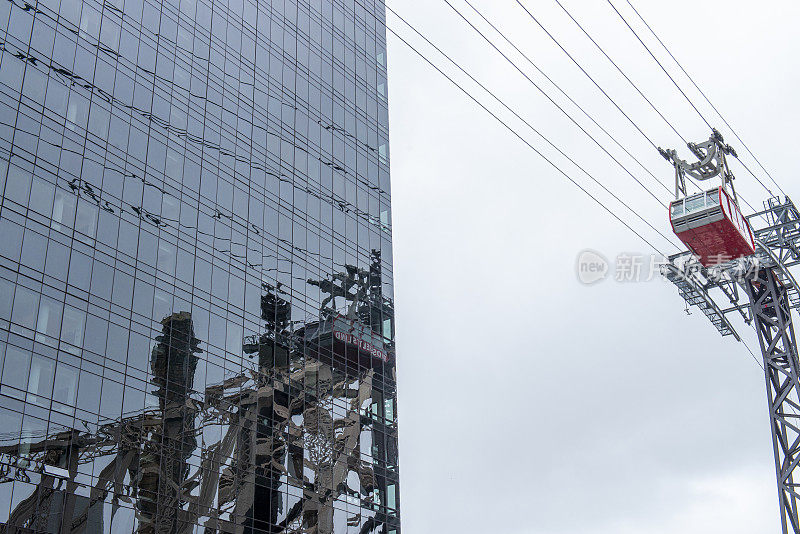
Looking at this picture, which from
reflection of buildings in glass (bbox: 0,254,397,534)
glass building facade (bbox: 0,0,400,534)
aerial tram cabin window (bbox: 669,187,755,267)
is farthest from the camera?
glass building facade (bbox: 0,0,400,534)

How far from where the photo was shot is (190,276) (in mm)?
47594

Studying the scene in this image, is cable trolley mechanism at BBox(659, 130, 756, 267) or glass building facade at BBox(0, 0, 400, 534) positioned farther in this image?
glass building facade at BBox(0, 0, 400, 534)

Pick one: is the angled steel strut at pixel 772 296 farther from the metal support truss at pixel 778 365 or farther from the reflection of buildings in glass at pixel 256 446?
the reflection of buildings in glass at pixel 256 446

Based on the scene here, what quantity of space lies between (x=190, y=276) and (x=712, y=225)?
85.9 feet

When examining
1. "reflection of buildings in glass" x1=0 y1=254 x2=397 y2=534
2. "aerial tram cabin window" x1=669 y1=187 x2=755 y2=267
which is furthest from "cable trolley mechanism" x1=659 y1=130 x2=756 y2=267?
"reflection of buildings in glass" x1=0 y1=254 x2=397 y2=534

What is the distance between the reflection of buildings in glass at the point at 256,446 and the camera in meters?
37.9

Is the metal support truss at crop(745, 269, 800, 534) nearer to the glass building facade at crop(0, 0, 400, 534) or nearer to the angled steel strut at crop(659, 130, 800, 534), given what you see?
the angled steel strut at crop(659, 130, 800, 534)

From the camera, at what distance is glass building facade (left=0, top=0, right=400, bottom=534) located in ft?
127

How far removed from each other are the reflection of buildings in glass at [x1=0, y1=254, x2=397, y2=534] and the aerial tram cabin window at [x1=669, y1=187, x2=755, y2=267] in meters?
24.0

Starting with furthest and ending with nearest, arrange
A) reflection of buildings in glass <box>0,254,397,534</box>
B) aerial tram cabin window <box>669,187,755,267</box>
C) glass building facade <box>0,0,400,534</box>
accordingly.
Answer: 1. glass building facade <box>0,0,400,534</box>
2. reflection of buildings in glass <box>0,254,397,534</box>
3. aerial tram cabin window <box>669,187,755,267</box>

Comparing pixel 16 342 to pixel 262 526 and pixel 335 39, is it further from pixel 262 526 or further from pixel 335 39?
pixel 335 39

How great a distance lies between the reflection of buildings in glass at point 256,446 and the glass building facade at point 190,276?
102 millimetres

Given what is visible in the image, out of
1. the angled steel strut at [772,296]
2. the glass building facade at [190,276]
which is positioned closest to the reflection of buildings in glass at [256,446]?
the glass building facade at [190,276]

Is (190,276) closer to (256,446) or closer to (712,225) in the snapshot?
(256,446)
